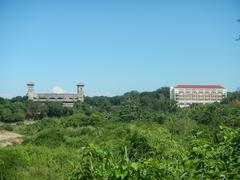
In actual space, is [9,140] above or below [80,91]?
below

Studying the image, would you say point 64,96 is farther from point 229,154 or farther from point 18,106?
point 229,154

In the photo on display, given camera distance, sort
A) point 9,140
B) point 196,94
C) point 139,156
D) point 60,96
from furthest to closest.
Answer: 1. point 196,94
2. point 60,96
3. point 9,140
4. point 139,156

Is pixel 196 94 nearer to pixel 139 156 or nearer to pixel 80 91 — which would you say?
pixel 80 91

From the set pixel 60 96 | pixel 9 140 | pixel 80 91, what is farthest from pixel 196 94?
pixel 9 140

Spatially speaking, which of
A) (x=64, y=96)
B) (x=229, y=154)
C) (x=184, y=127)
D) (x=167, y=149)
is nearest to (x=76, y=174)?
(x=229, y=154)

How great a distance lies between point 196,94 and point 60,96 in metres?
23.2

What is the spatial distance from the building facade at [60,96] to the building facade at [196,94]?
15816mm

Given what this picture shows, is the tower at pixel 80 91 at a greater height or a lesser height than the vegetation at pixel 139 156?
greater

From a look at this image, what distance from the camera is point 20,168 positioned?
12.2 meters

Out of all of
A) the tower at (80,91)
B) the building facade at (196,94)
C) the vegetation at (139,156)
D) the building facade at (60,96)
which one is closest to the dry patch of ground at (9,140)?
the vegetation at (139,156)

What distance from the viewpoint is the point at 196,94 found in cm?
7550

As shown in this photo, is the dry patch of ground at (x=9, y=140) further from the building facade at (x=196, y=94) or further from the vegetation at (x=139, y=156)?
the building facade at (x=196, y=94)

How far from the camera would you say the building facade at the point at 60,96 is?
70250 millimetres

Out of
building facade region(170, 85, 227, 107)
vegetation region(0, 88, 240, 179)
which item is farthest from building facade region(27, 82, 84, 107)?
vegetation region(0, 88, 240, 179)
